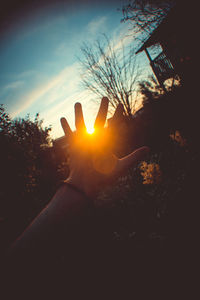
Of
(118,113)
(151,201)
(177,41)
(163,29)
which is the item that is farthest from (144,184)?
(163,29)

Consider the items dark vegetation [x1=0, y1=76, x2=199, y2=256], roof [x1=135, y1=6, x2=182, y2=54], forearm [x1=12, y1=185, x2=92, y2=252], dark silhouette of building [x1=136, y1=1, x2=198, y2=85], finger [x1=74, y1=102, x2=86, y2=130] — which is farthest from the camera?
roof [x1=135, y1=6, x2=182, y2=54]

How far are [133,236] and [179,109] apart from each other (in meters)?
7.59

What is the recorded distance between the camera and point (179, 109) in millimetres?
8156

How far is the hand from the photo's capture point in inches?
50.3

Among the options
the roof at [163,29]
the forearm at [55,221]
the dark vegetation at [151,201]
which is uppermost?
the roof at [163,29]

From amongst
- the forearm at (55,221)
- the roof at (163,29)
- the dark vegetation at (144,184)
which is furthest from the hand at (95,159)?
the roof at (163,29)

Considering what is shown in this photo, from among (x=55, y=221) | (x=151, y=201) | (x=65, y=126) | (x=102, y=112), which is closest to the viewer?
(x=55, y=221)

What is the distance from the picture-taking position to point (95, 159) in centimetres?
135

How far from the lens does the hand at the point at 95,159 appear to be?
4.19 feet

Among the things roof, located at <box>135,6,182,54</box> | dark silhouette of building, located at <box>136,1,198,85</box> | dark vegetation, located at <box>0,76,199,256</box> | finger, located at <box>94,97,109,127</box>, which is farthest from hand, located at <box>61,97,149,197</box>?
roof, located at <box>135,6,182,54</box>

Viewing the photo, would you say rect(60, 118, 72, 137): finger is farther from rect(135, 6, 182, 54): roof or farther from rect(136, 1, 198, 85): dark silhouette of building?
rect(135, 6, 182, 54): roof

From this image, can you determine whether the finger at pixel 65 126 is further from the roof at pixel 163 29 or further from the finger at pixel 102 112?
the roof at pixel 163 29

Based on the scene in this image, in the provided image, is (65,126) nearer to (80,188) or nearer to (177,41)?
(80,188)

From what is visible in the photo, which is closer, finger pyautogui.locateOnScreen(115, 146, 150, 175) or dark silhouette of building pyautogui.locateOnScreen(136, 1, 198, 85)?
finger pyautogui.locateOnScreen(115, 146, 150, 175)
